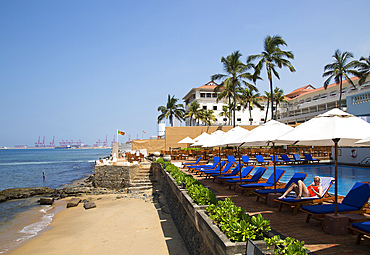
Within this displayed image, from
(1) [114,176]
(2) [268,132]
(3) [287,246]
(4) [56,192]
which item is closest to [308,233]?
(3) [287,246]

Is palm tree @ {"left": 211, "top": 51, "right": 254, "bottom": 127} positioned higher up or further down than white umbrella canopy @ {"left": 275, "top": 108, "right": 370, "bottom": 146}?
higher up

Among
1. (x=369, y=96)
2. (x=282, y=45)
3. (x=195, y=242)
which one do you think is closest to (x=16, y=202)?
(x=195, y=242)

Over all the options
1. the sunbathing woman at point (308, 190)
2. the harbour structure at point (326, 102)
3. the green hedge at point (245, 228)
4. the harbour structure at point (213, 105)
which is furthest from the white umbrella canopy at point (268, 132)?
the harbour structure at point (213, 105)

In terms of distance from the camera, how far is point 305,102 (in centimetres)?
5125

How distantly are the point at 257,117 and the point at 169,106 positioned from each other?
24776 mm

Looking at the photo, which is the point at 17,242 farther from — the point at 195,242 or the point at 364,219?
the point at 364,219

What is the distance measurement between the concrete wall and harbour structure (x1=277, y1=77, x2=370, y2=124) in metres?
21.4

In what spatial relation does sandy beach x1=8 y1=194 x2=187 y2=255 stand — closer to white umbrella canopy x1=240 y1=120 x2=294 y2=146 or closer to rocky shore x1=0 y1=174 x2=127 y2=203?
white umbrella canopy x1=240 y1=120 x2=294 y2=146

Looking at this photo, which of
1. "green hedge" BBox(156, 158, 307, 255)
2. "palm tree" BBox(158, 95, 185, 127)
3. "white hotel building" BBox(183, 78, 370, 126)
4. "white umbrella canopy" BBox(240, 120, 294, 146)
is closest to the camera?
"green hedge" BBox(156, 158, 307, 255)

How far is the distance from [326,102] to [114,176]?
1430 inches

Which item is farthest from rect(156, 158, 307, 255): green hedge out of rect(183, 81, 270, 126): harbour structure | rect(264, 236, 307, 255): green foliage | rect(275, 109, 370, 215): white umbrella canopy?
rect(183, 81, 270, 126): harbour structure

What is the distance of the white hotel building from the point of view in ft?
83.2

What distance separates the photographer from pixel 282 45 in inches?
1039

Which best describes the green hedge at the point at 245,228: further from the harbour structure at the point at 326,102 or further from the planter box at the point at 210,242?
the harbour structure at the point at 326,102
